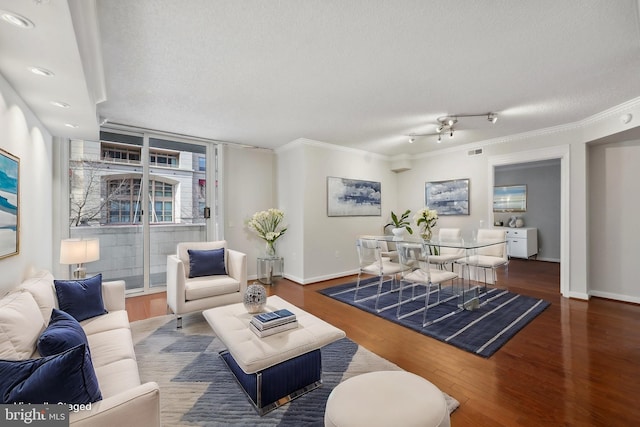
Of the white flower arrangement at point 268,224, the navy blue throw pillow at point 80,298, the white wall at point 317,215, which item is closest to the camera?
the navy blue throw pillow at point 80,298

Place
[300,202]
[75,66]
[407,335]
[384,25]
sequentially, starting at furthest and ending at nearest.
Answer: [300,202]
[407,335]
[384,25]
[75,66]

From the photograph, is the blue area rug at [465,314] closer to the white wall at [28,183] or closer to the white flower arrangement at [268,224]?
the white flower arrangement at [268,224]

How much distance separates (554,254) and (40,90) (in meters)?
9.69

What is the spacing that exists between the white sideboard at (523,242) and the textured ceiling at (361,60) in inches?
157

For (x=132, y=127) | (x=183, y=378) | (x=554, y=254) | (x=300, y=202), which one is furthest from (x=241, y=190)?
(x=554, y=254)

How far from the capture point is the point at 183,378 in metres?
2.13

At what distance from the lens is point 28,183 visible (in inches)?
99.8

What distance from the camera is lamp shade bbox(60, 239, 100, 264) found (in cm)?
281

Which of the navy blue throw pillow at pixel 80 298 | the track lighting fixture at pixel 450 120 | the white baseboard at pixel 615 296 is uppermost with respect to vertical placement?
the track lighting fixture at pixel 450 120

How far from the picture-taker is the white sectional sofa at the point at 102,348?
1060 mm

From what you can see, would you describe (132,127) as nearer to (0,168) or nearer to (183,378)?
(0,168)

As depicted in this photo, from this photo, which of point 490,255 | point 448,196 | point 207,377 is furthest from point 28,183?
point 448,196

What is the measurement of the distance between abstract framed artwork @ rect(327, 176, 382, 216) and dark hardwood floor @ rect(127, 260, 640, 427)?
2064mm

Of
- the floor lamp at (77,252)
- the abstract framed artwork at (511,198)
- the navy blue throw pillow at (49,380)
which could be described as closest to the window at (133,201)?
the floor lamp at (77,252)
